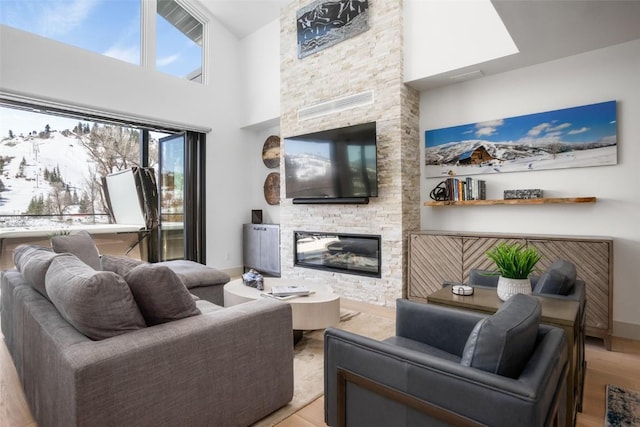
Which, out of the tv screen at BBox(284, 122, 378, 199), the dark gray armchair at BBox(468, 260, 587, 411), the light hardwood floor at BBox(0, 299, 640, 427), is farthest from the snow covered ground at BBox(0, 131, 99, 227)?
the dark gray armchair at BBox(468, 260, 587, 411)

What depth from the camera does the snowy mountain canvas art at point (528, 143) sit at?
9.71ft

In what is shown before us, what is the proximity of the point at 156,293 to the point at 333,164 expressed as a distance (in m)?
2.98

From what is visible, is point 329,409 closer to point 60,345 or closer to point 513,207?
point 60,345

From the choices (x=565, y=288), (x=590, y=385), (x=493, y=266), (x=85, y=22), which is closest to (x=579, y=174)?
(x=493, y=266)

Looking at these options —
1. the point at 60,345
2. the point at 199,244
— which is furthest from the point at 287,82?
the point at 60,345

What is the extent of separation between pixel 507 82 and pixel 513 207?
1302mm

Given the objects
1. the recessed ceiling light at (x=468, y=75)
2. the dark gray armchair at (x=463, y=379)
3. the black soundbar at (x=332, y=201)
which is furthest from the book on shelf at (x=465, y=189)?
the dark gray armchair at (x=463, y=379)

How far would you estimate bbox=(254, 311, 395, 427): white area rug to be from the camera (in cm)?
186

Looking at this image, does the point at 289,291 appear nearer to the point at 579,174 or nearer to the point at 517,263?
the point at 517,263

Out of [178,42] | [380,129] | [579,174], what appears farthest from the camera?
[178,42]

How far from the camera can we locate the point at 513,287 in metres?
1.85

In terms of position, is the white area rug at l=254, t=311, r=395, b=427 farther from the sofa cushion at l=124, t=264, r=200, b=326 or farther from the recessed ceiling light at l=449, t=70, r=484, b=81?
the recessed ceiling light at l=449, t=70, r=484, b=81

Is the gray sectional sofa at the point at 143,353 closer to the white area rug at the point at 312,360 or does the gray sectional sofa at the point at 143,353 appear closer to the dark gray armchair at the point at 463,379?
the white area rug at the point at 312,360

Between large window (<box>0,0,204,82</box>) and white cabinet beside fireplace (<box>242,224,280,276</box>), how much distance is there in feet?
8.53
